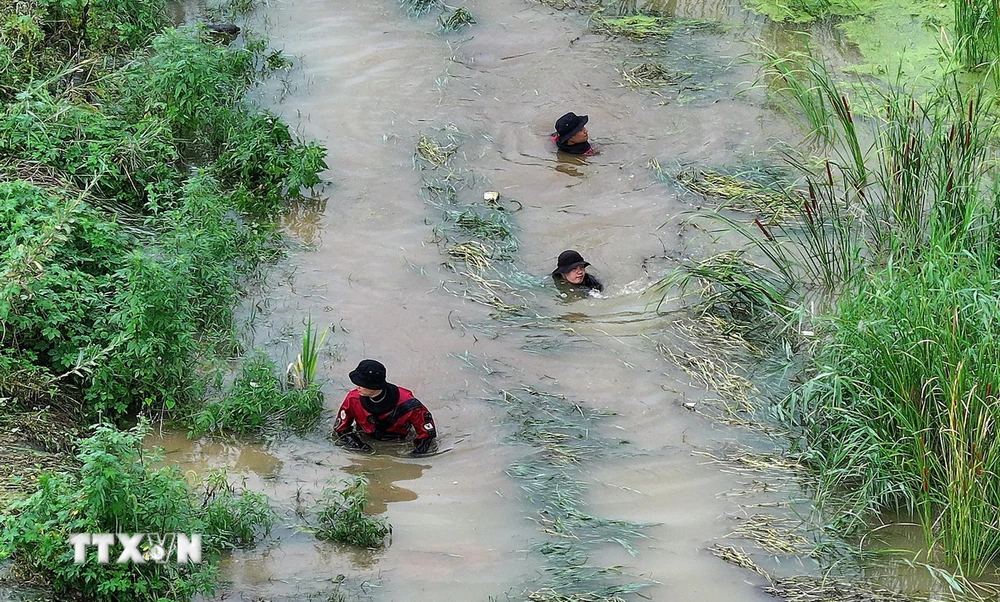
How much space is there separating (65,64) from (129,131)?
3.72 feet

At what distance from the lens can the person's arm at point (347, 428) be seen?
5.76m

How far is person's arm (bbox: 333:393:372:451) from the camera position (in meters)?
5.76

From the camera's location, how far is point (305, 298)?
6895 millimetres

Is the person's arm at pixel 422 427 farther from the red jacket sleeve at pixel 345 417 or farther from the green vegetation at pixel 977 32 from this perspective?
the green vegetation at pixel 977 32

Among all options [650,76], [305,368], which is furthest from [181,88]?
[650,76]

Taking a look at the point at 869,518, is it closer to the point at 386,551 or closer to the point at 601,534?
the point at 601,534

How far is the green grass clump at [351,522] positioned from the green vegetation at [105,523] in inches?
22.2

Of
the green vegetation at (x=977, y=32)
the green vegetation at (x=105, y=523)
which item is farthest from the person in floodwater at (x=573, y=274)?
the green vegetation at (x=977, y=32)

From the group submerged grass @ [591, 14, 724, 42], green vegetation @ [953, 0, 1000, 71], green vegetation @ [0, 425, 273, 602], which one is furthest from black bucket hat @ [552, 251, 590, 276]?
green vegetation @ [953, 0, 1000, 71]

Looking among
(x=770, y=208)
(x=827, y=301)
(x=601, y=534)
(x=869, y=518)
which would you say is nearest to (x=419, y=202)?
(x=770, y=208)

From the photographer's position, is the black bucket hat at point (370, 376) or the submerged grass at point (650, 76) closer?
the black bucket hat at point (370, 376)

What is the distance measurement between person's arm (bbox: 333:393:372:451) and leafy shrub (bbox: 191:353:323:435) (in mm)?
196

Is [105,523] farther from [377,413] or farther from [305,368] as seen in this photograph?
[305,368]

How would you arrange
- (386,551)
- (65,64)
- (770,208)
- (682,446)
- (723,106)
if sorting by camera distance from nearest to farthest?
(386,551), (682,446), (770,208), (65,64), (723,106)
